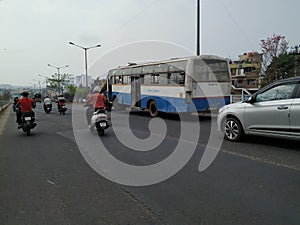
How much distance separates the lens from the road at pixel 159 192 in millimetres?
3129

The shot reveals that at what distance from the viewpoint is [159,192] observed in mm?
3887

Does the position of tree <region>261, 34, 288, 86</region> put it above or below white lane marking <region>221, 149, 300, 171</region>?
above

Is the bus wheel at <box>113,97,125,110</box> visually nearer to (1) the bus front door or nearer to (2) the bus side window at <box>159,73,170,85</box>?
(1) the bus front door

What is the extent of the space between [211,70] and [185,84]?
1.53 metres

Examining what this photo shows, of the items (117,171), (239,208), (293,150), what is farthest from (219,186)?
(293,150)

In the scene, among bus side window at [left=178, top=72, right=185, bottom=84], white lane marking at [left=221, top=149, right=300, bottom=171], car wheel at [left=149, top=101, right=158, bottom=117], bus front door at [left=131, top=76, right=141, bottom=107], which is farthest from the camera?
bus front door at [left=131, top=76, right=141, bottom=107]

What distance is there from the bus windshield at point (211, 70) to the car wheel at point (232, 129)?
4.77 m

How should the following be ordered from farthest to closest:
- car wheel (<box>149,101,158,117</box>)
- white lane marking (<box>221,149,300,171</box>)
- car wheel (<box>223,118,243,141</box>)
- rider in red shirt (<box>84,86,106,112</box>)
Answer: car wheel (<box>149,101,158,117</box>), rider in red shirt (<box>84,86,106,112</box>), car wheel (<box>223,118,243,141</box>), white lane marking (<box>221,149,300,171</box>)

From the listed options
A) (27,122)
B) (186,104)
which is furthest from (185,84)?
(27,122)

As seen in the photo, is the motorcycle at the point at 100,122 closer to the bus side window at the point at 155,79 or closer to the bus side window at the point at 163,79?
the bus side window at the point at 163,79

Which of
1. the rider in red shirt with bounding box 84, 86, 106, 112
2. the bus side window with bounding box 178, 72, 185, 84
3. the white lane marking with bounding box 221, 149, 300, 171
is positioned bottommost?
the white lane marking with bounding box 221, 149, 300, 171

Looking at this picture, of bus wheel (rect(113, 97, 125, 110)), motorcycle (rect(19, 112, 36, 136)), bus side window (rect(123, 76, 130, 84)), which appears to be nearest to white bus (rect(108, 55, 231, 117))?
bus side window (rect(123, 76, 130, 84))

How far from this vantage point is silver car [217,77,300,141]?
5949 millimetres

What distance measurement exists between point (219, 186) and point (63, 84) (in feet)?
223
